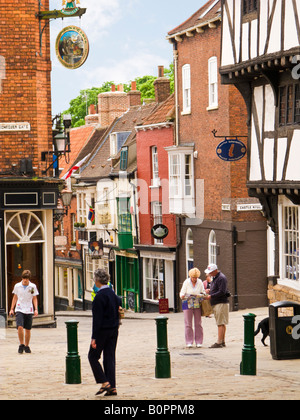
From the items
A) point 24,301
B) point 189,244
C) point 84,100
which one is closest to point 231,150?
point 189,244

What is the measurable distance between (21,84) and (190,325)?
996 cm

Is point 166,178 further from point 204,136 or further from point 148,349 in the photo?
point 148,349

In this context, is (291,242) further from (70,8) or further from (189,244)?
(189,244)

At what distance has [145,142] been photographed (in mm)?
44000

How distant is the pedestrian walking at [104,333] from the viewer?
13195 millimetres

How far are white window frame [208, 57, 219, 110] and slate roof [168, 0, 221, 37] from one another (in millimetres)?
1466

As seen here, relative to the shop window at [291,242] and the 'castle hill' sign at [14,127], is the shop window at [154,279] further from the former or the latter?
the shop window at [291,242]

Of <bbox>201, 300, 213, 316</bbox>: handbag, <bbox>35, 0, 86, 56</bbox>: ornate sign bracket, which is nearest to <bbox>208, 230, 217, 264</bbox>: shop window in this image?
<bbox>35, 0, 86, 56</bbox>: ornate sign bracket

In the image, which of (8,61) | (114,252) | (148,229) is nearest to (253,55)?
(8,61)

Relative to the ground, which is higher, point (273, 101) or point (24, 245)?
point (273, 101)

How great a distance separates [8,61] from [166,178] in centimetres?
1594

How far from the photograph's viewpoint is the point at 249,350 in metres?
15.2

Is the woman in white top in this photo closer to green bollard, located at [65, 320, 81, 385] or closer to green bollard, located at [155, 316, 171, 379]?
green bollard, located at [155, 316, 171, 379]

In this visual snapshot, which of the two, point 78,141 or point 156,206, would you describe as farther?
point 78,141
